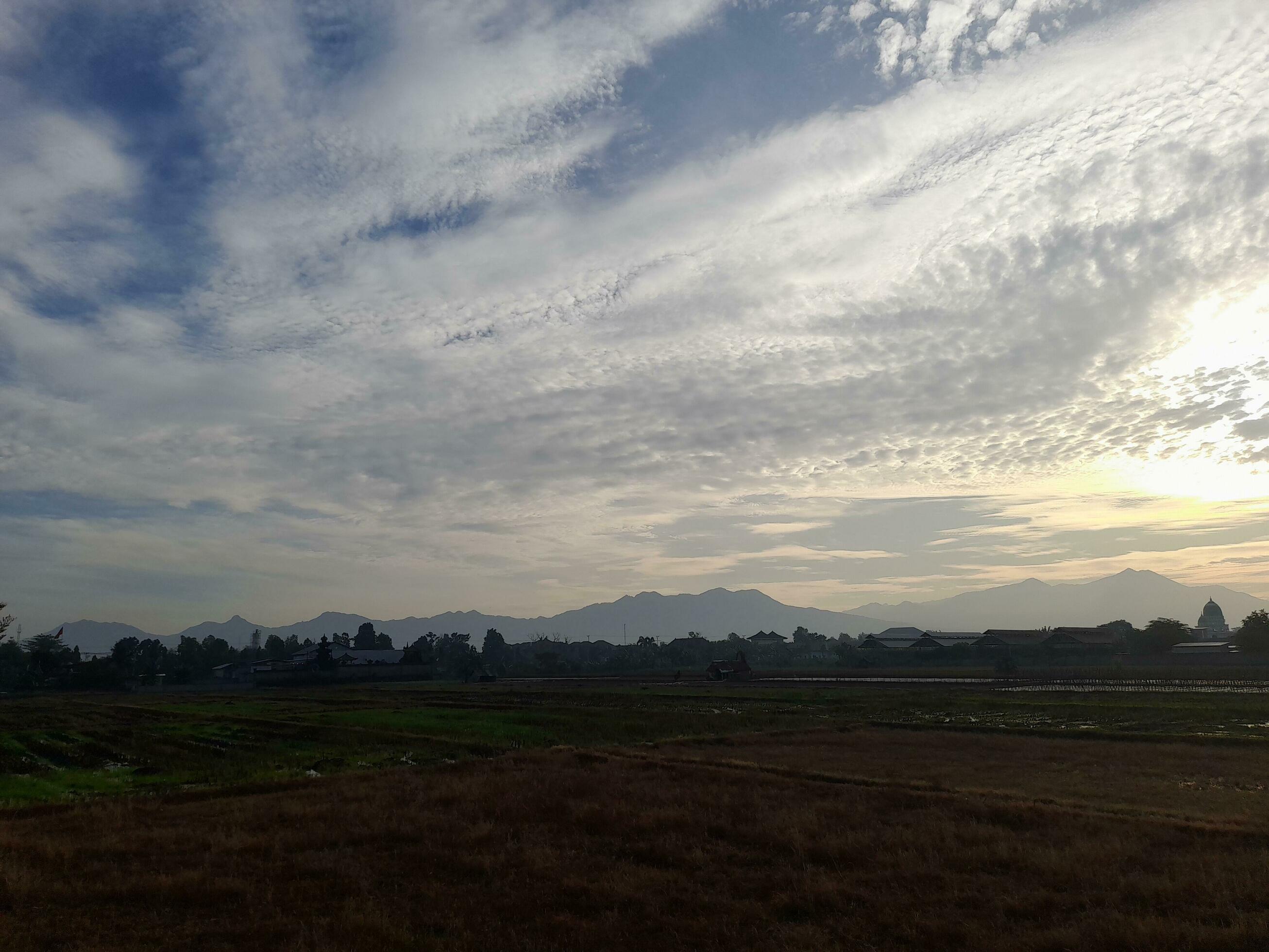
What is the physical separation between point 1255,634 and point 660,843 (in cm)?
10320

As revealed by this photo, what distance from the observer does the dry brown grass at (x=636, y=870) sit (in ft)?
41.1

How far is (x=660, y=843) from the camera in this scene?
59.1 ft

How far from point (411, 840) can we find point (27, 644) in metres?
201

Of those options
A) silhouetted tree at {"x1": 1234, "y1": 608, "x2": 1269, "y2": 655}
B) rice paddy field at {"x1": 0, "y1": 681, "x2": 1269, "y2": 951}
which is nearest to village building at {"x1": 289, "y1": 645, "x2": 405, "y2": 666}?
rice paddy field at {"x1": 0, "y1": 681, "x2": 1269, "y2": 951}

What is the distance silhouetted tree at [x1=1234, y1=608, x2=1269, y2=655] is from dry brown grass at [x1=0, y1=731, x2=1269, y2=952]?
284ft

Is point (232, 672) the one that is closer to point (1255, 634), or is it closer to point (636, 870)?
point (636, 870)

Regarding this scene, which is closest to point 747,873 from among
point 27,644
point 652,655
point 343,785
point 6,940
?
point 6,940

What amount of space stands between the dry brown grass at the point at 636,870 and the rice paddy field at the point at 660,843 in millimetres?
72

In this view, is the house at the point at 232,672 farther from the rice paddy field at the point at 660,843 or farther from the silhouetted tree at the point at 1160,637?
the silhouetted tree at the point at 1160,637

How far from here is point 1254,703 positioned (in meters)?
46.7

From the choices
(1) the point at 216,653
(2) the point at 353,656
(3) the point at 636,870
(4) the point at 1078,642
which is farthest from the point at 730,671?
(1) the point at 216,653

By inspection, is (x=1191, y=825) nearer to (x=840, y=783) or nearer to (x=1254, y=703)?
(x=840, y=783)

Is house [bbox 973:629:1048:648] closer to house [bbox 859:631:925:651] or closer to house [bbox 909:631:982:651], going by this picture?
house [bbox 909:631:982:651]

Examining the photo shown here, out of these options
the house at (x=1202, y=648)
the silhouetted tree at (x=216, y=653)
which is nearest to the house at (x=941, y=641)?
the house at (x=1202, y=648)
